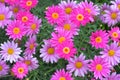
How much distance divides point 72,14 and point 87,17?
0.31ft

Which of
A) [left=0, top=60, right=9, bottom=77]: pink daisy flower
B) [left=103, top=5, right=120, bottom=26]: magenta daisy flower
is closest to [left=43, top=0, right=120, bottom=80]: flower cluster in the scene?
[left=103, top=5, right=120, bottom=26]: magenta daisy flower

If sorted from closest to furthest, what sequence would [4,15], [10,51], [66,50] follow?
1. [66,50]
2. [10,51]
3. [4,15]

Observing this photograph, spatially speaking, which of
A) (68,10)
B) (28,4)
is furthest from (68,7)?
(28,4)

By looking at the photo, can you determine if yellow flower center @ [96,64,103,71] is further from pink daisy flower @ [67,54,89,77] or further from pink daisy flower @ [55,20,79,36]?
pink daisy flower @ [55,20,79,36]

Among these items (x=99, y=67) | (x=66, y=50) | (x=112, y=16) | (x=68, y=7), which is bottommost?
(x=99, y=67)

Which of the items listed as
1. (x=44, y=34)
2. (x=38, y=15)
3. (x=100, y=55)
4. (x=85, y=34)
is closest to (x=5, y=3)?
(x=38, y=15)

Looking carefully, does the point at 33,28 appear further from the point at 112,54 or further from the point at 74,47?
the point at 112,54

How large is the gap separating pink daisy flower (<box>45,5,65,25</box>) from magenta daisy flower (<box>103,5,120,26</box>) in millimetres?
309

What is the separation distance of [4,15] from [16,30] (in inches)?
7.7

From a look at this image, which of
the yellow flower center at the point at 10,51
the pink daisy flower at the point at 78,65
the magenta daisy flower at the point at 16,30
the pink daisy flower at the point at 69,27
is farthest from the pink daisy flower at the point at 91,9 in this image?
the yellow flower center at the point at 10,51

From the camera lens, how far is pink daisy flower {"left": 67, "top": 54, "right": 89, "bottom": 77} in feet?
6.68

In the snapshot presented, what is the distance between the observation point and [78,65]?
2.06m

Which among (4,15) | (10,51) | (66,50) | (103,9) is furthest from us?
(103,9)

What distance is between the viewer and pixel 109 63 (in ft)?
6.68
